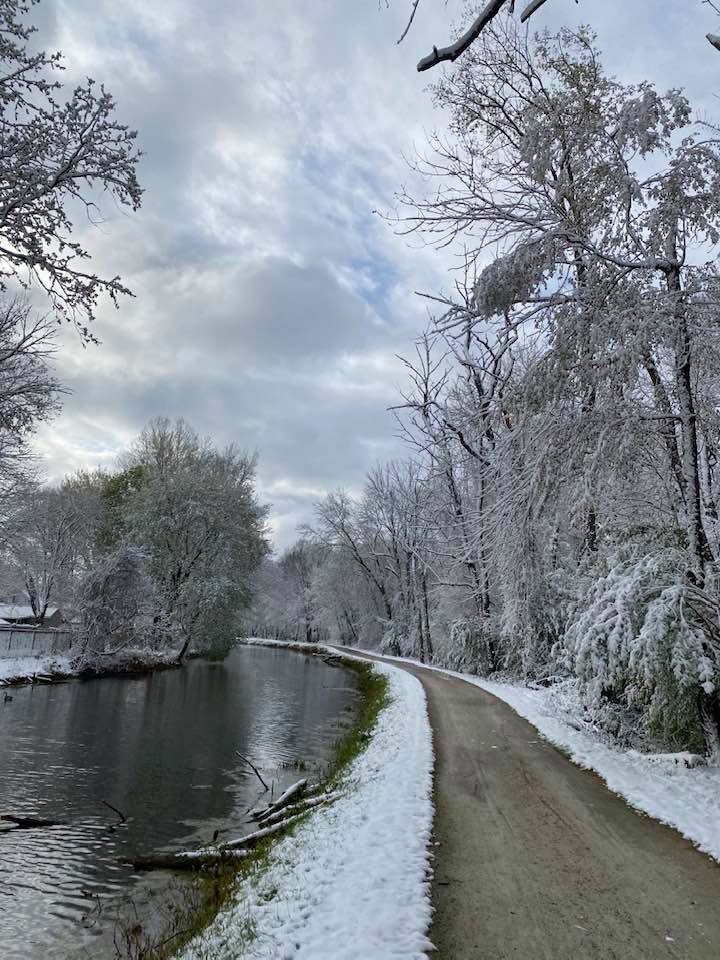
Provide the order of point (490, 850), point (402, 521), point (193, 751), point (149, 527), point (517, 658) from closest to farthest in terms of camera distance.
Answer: point (490, 850) < point (193, 751) < point (517, 658) < point (149, 527) < point (402, 521)

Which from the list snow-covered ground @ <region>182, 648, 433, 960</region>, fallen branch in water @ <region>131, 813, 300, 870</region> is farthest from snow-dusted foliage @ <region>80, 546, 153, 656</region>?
Answer: snow-covered ground @ <region>182, 648, 433, 960</region>

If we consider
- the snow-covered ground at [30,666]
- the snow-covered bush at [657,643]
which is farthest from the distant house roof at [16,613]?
the snow-covered bush at [657,643]

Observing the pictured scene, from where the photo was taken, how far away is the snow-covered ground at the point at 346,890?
4207 millimetres

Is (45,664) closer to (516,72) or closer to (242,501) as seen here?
(242,501)

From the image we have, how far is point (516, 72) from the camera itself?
348 inches

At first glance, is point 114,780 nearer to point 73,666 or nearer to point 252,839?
point 252,839

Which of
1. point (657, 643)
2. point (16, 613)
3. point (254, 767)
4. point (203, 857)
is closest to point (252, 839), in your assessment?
point (203, 857)

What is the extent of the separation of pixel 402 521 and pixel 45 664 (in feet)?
81.9

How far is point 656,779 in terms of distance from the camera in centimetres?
860

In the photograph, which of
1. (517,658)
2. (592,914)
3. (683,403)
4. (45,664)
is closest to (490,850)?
(592,914)

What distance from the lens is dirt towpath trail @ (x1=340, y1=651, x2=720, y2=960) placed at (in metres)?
4.19

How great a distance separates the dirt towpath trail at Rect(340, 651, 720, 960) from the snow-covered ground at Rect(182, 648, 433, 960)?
22 cm

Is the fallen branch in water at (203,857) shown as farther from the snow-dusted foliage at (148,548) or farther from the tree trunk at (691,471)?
the snow-dusted foliage at (148,548)

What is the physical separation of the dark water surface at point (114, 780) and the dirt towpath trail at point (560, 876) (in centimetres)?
351
